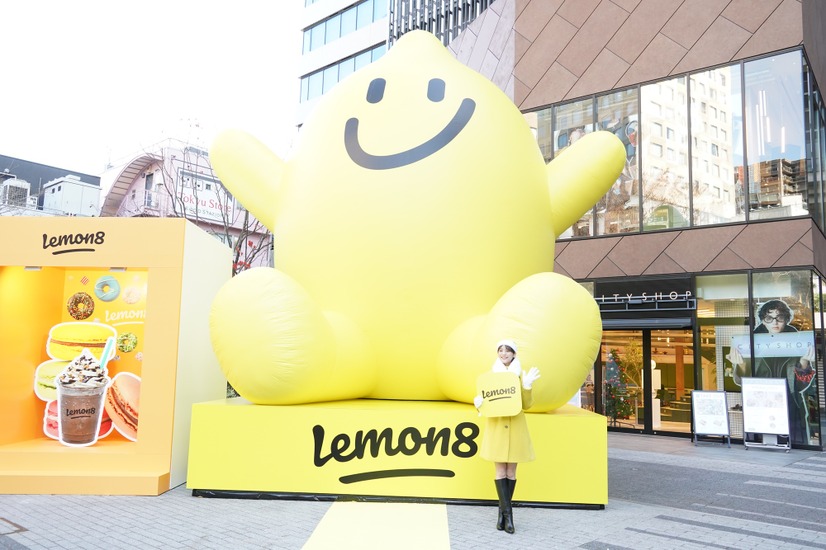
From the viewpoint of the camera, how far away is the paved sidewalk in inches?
186

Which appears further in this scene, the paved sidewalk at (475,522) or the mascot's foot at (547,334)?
the mascot's foot at (547,334)

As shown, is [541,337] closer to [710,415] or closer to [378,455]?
[378,455]

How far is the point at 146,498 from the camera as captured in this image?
5953 millimetres

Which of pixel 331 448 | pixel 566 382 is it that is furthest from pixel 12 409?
pixel 566 382

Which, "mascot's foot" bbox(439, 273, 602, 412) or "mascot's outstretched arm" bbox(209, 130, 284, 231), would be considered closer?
"mascot's foot" bbox(439, 273, 602, 412)

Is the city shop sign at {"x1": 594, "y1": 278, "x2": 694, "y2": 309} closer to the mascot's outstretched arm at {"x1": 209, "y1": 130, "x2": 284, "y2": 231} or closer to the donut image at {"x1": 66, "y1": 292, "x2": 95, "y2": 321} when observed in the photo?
the mascot's outstretched arm at {"x1": 209, "y1": 130, "x2": 284, "y2": 231}

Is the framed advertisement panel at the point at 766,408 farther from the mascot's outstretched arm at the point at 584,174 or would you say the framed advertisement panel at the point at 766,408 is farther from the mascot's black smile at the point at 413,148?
the mascot's black smile at the point at 413,148

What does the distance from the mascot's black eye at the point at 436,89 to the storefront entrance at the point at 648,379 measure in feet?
26.1

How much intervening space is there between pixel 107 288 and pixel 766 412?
33.3ft

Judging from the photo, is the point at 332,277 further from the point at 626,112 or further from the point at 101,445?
the point at 626,112

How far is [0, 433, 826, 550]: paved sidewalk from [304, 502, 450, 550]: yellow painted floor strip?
0.04 m

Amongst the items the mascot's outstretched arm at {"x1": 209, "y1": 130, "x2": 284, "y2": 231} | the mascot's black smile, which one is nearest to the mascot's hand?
the mascot's black smile

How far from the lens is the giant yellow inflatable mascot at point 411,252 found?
567cm

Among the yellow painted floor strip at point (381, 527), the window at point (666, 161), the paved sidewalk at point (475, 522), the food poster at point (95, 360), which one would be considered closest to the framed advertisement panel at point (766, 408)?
the window at point (666, 161)
